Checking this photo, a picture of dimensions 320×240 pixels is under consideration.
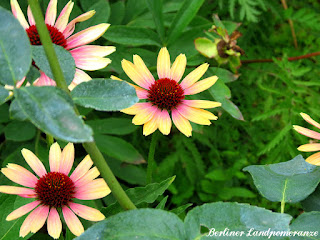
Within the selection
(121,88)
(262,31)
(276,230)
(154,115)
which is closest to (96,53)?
(154,115)

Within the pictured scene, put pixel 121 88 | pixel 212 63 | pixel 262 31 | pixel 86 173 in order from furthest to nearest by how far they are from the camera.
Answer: pixel 262 31 < pixel 212 63 < pixel 86 173 < pixel 121 88

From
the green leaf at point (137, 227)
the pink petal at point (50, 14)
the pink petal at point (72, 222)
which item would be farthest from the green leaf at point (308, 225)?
the pink petal at point (50, 14)

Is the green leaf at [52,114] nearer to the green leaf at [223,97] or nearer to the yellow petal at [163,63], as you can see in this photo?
the yellow petal at [163,63]

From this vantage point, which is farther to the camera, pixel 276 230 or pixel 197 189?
pixel 197 189

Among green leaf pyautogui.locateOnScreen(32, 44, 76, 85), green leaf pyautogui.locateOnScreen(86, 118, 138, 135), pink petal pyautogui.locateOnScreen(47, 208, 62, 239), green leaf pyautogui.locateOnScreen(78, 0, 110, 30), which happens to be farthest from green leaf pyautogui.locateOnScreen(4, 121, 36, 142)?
green leaf pyautogui.locateOnScreen(32, 44, 76, 85)

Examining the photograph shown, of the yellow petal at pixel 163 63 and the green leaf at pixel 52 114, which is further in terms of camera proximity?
the yellow petal at pixel 163 63

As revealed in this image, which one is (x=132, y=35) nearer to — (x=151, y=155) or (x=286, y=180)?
(x=151, y=155)

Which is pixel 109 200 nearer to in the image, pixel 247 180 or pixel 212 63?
pixel 212 63
